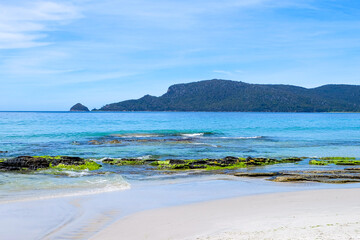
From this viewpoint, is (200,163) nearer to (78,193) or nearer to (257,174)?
(257,174)

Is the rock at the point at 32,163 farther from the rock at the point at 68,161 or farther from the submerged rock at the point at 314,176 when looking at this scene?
the submerged rock at the point at 314,176

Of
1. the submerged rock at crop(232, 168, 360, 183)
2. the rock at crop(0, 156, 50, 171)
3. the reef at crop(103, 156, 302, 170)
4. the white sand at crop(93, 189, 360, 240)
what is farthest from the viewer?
the reef at crop(103, 156, 302, 170)

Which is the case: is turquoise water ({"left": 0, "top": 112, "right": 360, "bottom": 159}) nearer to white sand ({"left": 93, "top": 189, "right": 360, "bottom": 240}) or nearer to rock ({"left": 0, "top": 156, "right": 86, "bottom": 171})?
rock ({"left": 0, "top": 156, "right": 86, "bottom": 171})

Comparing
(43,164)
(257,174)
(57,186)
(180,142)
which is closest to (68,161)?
(43,164)

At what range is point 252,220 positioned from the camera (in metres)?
9.74

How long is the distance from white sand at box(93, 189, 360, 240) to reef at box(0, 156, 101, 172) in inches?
438

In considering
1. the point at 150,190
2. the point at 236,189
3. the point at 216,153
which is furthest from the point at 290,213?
the point at 216,153

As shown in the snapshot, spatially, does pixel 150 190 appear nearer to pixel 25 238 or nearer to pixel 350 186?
pixel 25 238

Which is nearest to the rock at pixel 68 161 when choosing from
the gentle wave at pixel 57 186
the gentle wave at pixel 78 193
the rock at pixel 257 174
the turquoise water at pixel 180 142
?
the gentle wave at pixel 57 186

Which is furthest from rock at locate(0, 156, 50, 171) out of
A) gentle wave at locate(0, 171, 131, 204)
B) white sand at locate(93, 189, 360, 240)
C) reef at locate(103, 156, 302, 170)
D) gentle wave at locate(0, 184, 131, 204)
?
white sand at locate(93, 189, 360, 240)

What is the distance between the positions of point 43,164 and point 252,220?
14976mm

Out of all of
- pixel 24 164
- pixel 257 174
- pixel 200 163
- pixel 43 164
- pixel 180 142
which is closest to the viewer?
pixel 257 174

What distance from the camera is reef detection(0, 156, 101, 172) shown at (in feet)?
66.3

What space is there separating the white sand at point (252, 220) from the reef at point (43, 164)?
1113 cm
